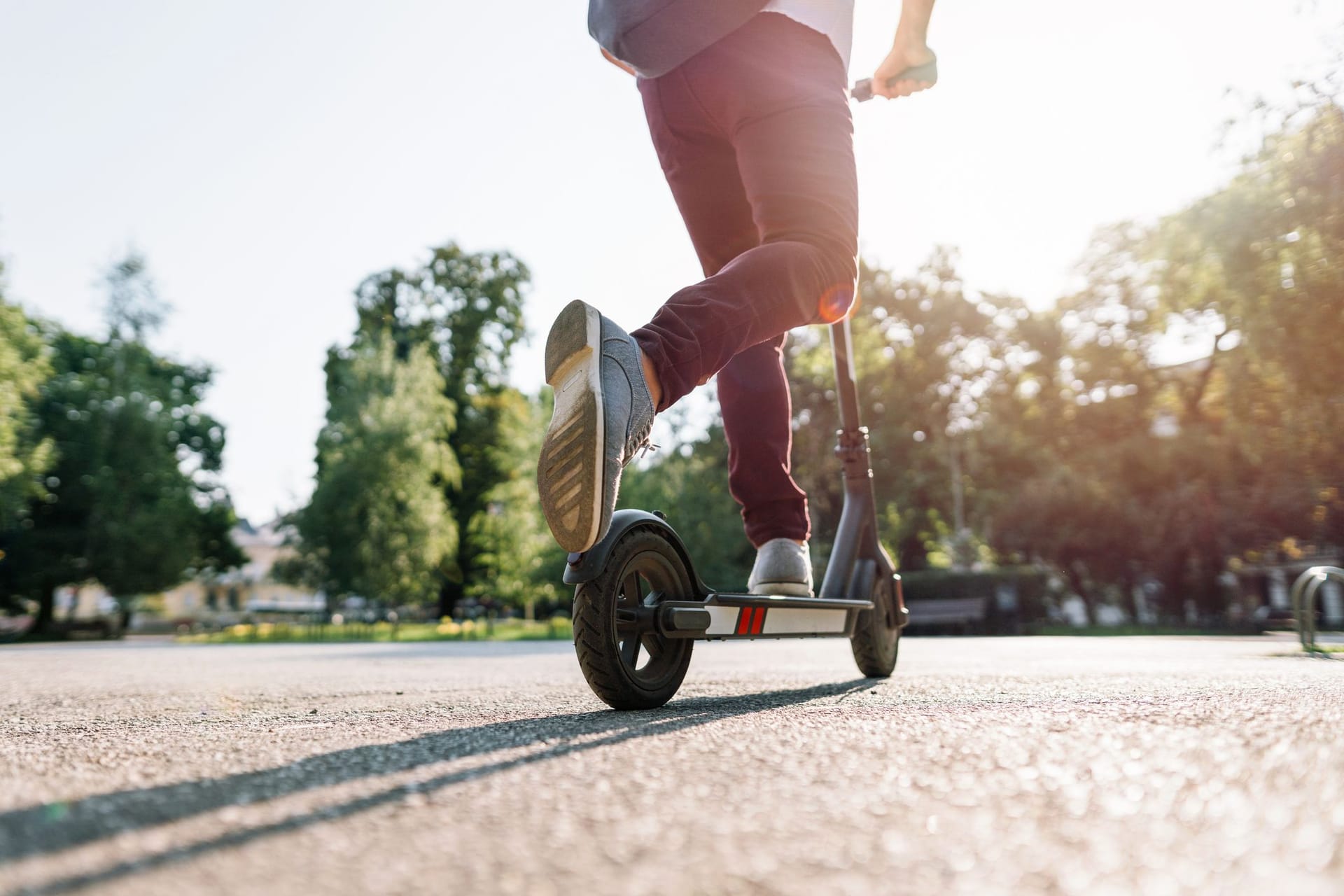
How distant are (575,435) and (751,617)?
90 cm

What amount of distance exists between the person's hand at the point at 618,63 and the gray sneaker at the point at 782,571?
1.32m

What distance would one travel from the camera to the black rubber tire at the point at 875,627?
3.35 m

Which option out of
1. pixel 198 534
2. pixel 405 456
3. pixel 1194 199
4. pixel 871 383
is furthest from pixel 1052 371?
pixel 198 534

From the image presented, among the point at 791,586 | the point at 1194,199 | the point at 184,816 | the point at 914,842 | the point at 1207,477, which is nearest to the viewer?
the point at 914,842

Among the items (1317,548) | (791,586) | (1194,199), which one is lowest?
(791,586)

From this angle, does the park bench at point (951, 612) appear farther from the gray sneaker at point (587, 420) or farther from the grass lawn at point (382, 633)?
the gray sneaker at point (587, 420)

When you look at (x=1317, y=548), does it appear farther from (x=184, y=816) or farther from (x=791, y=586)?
(x=184, y=816)

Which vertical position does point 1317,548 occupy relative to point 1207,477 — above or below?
below

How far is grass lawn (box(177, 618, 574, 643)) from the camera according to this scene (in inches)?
Answer: 888

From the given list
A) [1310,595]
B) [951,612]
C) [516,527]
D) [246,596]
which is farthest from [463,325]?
[246,596]

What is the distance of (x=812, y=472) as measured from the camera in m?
31.1

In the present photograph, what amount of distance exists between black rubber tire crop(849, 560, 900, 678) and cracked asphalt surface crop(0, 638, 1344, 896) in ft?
3.94

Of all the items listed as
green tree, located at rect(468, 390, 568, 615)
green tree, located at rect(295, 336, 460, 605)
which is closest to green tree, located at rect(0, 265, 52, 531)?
green tree, located at rect(295, 336, 460, 605)

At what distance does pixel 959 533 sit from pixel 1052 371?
6.70 m
